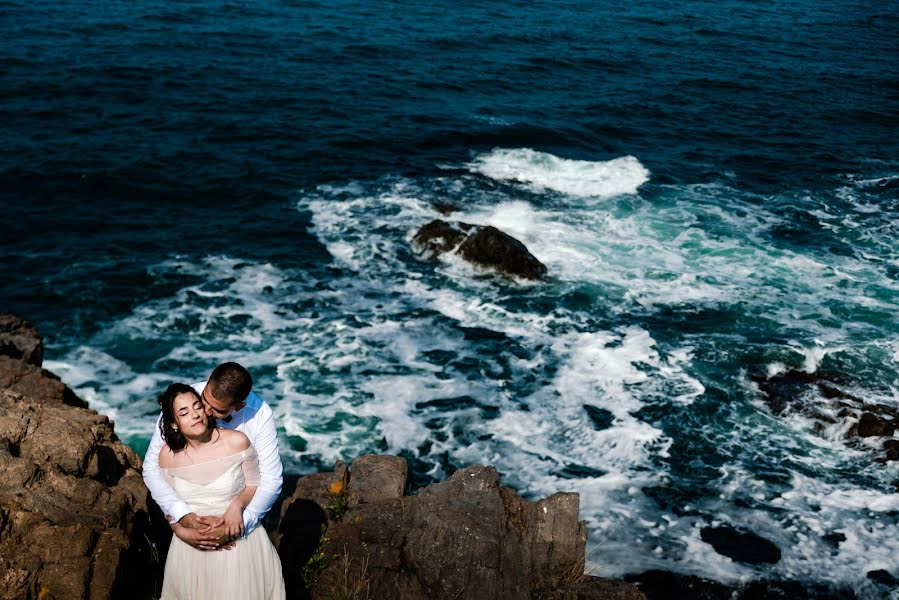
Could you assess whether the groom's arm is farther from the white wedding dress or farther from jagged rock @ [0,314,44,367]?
jagged rock @ [0,314,44,367]

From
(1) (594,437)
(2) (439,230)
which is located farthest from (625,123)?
(1) (594,437)

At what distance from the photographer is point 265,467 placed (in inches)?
237

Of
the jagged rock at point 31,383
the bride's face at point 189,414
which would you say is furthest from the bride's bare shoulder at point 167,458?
the jagged rock at point 31,383

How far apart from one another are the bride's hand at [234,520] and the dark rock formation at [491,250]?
15.1 meters

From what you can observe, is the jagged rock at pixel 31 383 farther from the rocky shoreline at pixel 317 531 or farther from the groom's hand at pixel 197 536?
the groom's hand at pixel 197 536

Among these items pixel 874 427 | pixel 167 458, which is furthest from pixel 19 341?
pixel 874 427

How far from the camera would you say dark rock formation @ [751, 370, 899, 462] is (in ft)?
48.0

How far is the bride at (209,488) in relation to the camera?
563 centimetres

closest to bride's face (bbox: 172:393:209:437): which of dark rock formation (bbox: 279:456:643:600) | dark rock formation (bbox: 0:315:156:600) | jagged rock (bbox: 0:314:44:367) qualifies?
dark rock formation (bbox: 0:315:156:600)

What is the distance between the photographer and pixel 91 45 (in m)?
34.1

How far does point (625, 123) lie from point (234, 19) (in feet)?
69.2

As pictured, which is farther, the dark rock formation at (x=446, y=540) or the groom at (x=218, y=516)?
the dark rock formation at (x=446, y=540)

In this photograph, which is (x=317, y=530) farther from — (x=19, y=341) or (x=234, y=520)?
(x=19, y=341)

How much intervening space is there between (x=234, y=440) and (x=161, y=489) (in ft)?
2.00
